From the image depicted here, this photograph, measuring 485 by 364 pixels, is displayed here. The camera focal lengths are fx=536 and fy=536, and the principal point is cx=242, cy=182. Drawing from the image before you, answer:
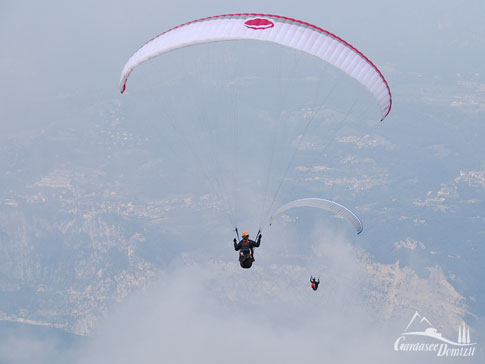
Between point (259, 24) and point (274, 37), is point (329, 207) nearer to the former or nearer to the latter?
point (274, 37)

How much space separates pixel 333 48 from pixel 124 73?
35.7ft

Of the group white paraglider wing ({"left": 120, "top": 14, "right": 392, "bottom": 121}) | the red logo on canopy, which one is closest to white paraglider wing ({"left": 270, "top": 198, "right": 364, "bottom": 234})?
white paraglider wing ({"left": 120, "top": 14, "right": 392, "bottom": 121})

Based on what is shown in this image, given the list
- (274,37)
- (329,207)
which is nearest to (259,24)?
(274,37)

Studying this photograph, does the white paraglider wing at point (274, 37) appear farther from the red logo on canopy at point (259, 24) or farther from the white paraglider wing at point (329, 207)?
the white paraglider wing at point (329, 207)

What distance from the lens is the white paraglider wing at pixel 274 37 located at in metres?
26.0

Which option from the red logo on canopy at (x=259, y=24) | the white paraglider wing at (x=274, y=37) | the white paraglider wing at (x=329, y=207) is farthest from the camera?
the white paraglider wing at (x=329, y=207)

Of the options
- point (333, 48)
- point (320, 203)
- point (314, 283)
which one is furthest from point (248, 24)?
point (314, 283)

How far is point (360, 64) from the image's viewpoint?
1070 inches

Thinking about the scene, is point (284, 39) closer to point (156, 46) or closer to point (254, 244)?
point (156, 46)

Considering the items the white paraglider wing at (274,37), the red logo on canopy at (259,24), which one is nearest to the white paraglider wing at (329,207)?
the white paraglider wing at (274,37)

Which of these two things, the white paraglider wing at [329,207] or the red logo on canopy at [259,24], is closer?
the red logo on canopy at [259,24]

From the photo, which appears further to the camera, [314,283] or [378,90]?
[314,283]

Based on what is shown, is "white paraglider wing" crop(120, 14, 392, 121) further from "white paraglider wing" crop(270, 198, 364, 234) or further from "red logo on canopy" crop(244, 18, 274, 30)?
"white paraglider wing" crop(270, 198, 364, 234)

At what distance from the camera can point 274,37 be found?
Result: 2617 centimetres
